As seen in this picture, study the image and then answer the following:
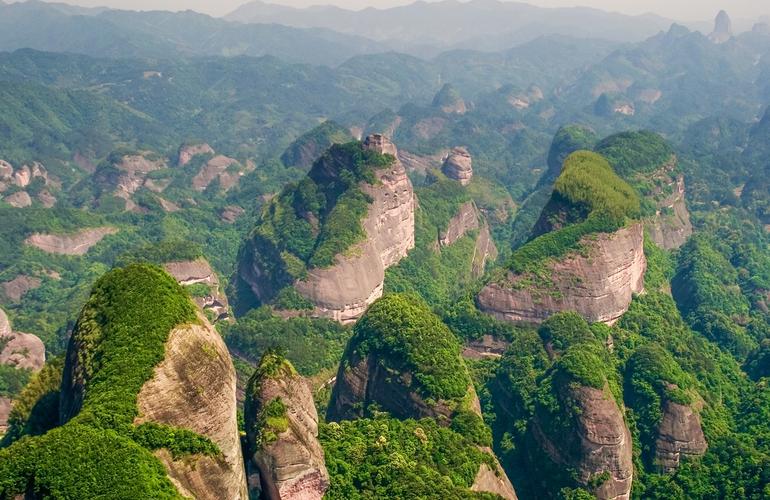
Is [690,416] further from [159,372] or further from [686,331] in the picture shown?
[159,372]

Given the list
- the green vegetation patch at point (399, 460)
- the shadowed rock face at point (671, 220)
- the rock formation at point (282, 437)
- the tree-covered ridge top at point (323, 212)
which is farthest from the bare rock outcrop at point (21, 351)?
the shadowed rock face at point (671, 220)

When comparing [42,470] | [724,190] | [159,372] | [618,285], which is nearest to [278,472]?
[159,372]

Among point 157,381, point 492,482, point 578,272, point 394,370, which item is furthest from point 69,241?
Answer: point 492,482

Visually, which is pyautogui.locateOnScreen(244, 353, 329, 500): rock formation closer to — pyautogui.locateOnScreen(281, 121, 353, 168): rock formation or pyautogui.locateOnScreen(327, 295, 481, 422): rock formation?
pyautogui.locateOnScreen(327, 295, 481, 422): rock formation

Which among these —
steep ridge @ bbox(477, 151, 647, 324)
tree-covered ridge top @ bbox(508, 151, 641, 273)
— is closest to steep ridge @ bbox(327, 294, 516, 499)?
steep ridge @ bbox(477, 151, 647, 324)

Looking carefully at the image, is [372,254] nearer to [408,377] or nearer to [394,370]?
[394,370]

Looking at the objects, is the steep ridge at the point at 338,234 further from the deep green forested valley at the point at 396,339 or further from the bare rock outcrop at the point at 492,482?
the bare rock outcrop at the point at 492,482
